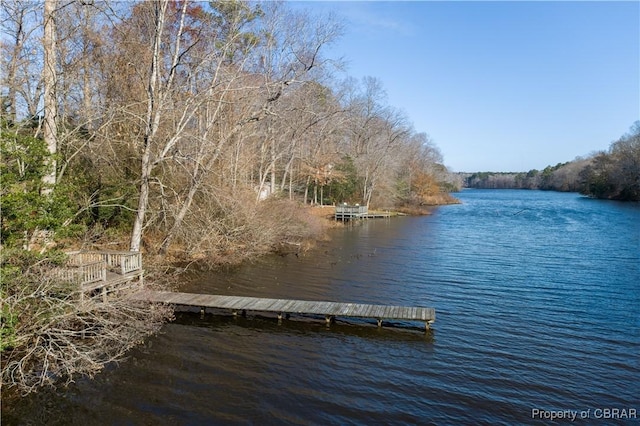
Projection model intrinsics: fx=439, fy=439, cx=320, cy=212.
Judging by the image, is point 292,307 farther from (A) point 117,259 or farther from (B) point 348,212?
(B) point 348,212

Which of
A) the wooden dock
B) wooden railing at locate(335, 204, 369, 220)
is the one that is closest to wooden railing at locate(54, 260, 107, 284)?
the wooden dock

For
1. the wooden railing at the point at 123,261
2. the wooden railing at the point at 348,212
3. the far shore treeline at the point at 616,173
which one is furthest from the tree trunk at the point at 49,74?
the far shore treeline at the point at 616,173

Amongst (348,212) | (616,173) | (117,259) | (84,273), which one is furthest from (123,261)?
(616,173)

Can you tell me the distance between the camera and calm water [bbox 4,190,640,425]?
846cm

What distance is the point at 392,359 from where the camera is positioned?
10.8 meters

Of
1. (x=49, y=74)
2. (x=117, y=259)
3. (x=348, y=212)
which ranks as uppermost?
(x=49, y=74)

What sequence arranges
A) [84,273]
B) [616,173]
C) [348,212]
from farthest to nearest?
[616,173]
[348,212]
[84,273]

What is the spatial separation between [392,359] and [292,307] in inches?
152

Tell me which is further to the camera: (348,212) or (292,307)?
(348,212)

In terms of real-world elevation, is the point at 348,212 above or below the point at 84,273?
above

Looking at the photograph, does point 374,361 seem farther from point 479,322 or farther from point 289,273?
point 289,273

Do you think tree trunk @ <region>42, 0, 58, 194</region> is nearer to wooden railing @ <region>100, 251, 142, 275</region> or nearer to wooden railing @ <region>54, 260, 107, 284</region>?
wooden railing @ <region>100, 251, 142, 275</region>

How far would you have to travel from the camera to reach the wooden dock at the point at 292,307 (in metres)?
12.8

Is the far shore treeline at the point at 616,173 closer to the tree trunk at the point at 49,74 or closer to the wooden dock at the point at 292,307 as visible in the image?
the wooden dock at the point at 292,307
